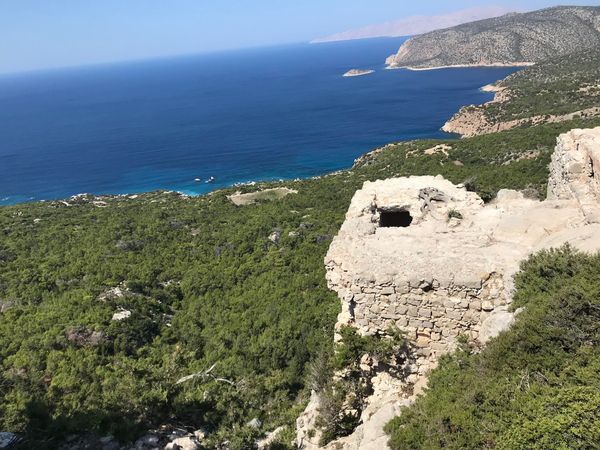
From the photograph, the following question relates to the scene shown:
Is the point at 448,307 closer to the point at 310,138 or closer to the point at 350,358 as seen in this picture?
the point at 350,358

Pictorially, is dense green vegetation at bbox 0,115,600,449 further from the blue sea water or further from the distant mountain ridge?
the distant mountain ridge

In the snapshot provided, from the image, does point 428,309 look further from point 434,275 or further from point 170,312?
point 170,312

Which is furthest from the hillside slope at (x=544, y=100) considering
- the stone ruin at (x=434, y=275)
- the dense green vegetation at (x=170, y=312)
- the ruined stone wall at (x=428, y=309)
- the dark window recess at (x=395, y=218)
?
the ruined stone wall at (x=428, y=309)

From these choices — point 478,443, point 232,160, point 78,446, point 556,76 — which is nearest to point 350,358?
point 478,443

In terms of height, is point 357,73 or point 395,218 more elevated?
point 357,73

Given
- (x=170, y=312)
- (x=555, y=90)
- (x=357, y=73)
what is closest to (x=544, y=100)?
(x=555, y=90)

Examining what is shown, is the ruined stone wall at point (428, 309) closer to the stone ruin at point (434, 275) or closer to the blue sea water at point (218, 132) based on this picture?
the stone ruin at point (434, 275)
